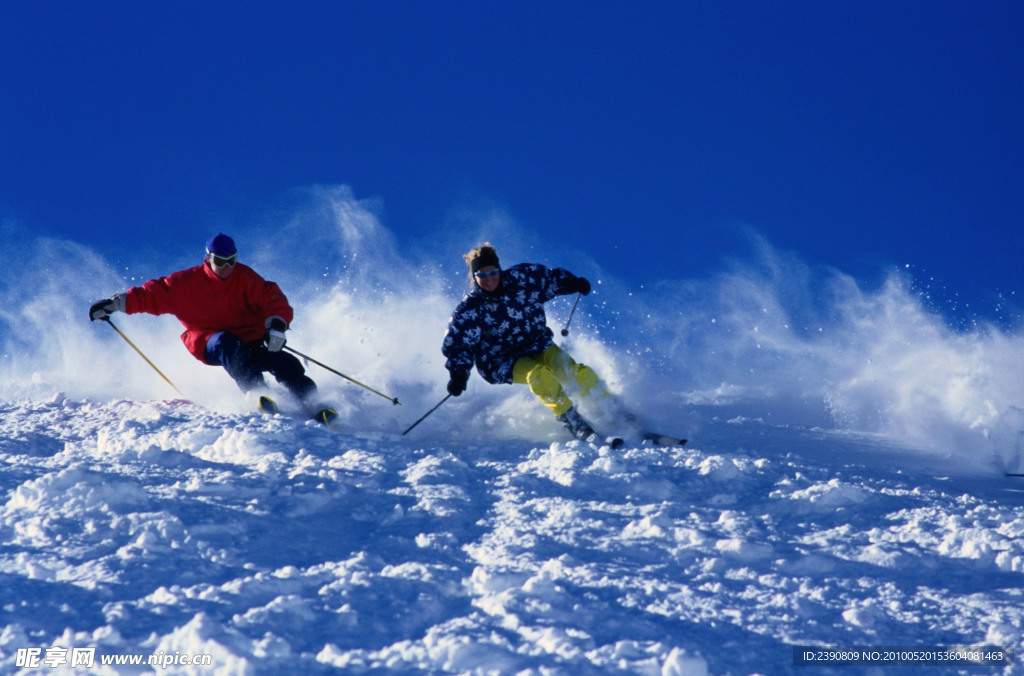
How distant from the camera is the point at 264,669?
85.0 inches

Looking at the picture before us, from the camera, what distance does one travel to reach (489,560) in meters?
2.94

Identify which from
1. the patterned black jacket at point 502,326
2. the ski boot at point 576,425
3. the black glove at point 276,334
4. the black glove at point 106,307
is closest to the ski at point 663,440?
the ski boot at point 576,425

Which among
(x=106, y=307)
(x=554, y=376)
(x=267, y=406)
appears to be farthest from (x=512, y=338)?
(x=106, y=307)

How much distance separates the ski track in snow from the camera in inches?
90.3

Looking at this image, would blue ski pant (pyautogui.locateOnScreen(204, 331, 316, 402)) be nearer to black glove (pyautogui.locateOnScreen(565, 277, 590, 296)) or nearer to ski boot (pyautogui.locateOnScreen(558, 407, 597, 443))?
ski boot (pyautogui.locateOnScreen(558, 407, 597, 443))

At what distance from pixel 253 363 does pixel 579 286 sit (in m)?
2.85

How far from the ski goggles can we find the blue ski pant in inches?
22.4

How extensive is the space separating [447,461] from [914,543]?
8.27 feet

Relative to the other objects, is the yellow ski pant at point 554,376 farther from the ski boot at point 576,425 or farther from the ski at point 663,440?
the ski at point 663,440

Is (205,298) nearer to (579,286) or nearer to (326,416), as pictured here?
(326,416)

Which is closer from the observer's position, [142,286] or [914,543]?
[914,543]

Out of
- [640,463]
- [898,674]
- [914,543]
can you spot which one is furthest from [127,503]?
[914,543]

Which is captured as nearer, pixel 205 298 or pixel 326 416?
pixel 326 416

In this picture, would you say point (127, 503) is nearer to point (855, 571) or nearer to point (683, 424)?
point (855, 571)
